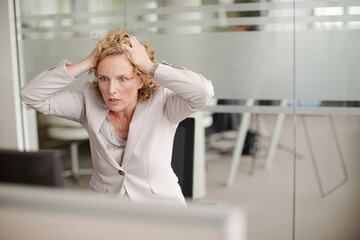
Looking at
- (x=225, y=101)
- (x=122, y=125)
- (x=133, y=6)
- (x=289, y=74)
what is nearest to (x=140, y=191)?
(x=122, y=125)

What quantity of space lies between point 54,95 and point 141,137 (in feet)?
1.45

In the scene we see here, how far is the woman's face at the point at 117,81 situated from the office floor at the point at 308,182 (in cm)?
112

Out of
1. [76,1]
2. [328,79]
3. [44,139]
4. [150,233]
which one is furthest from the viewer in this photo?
[44,139]

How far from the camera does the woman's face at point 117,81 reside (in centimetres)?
170

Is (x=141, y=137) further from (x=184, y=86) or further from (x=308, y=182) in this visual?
(x=308, y=182)

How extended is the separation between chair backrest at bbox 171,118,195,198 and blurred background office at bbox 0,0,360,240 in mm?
774

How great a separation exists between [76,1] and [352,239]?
7.60 ft

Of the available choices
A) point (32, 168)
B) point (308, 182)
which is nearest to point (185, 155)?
point (308, 182)

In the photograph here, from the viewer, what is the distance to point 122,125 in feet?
6.02

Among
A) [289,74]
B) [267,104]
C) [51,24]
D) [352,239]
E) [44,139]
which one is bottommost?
[352,239]

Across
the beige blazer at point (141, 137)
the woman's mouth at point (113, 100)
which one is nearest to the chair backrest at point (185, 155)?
the beige blazer at point (141, 137)

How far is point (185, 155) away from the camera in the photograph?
75.7 inches

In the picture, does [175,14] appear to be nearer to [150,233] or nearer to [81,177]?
[81,177]

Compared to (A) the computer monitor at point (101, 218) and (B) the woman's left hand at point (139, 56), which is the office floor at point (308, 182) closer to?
(B) the woman's left hand at point (139, 56)
